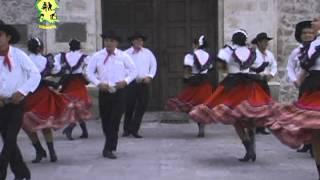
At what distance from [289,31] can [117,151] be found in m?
6.34

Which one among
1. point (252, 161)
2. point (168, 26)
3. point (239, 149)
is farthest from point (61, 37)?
point (252, 161)

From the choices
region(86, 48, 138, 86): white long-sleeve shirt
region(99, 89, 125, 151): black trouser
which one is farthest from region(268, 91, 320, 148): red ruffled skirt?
region(86, 48, 138, 86): white long-sleeve shirt

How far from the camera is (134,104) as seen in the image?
13117 millimetres

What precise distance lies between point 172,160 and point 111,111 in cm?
110

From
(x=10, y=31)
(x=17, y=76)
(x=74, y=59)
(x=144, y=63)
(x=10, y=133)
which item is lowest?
(x=10, y=133)

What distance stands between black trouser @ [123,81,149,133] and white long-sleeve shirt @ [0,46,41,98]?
17.2 ft

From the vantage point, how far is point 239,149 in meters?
11.2

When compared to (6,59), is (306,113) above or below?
below

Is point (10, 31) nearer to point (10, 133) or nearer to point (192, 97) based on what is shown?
point (10, 133)

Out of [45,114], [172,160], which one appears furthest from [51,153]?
[172,160]

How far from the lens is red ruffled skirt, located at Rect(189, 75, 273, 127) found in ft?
31.3

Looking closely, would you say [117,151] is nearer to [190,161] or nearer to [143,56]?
[190,161]

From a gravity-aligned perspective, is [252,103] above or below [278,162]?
above

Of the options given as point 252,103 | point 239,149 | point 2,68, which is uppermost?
point 2,68
